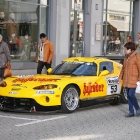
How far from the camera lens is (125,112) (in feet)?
31.2

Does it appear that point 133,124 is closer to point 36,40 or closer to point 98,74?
point 98,74

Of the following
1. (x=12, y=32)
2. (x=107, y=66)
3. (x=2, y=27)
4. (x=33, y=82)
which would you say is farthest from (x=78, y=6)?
(x=33, y=82)

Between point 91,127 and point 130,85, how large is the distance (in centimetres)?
156

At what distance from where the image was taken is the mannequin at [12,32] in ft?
50.5

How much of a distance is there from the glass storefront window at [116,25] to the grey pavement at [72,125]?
10.6 m

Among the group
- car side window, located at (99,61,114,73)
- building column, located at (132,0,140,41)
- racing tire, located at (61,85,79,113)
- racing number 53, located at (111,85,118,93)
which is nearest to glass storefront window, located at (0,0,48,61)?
car side window, located at (99,61,114,73)

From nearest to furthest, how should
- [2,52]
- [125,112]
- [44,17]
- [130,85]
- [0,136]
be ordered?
[0,136], [130,85], [125,112], [2,52], [44,17]

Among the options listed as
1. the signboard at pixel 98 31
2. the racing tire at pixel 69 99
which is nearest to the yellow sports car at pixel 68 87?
the racing tire at pixel 69 99

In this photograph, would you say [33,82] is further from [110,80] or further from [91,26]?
[91,26]

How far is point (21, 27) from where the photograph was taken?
1589cm

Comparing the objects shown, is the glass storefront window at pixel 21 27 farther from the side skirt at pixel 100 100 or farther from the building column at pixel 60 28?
the side skirt at pixel 100 100

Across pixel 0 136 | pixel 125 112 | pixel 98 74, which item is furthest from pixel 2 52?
pixel 0 136

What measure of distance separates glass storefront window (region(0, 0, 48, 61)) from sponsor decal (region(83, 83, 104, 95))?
6461 millimetres

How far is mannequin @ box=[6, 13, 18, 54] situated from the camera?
15.4 metres
